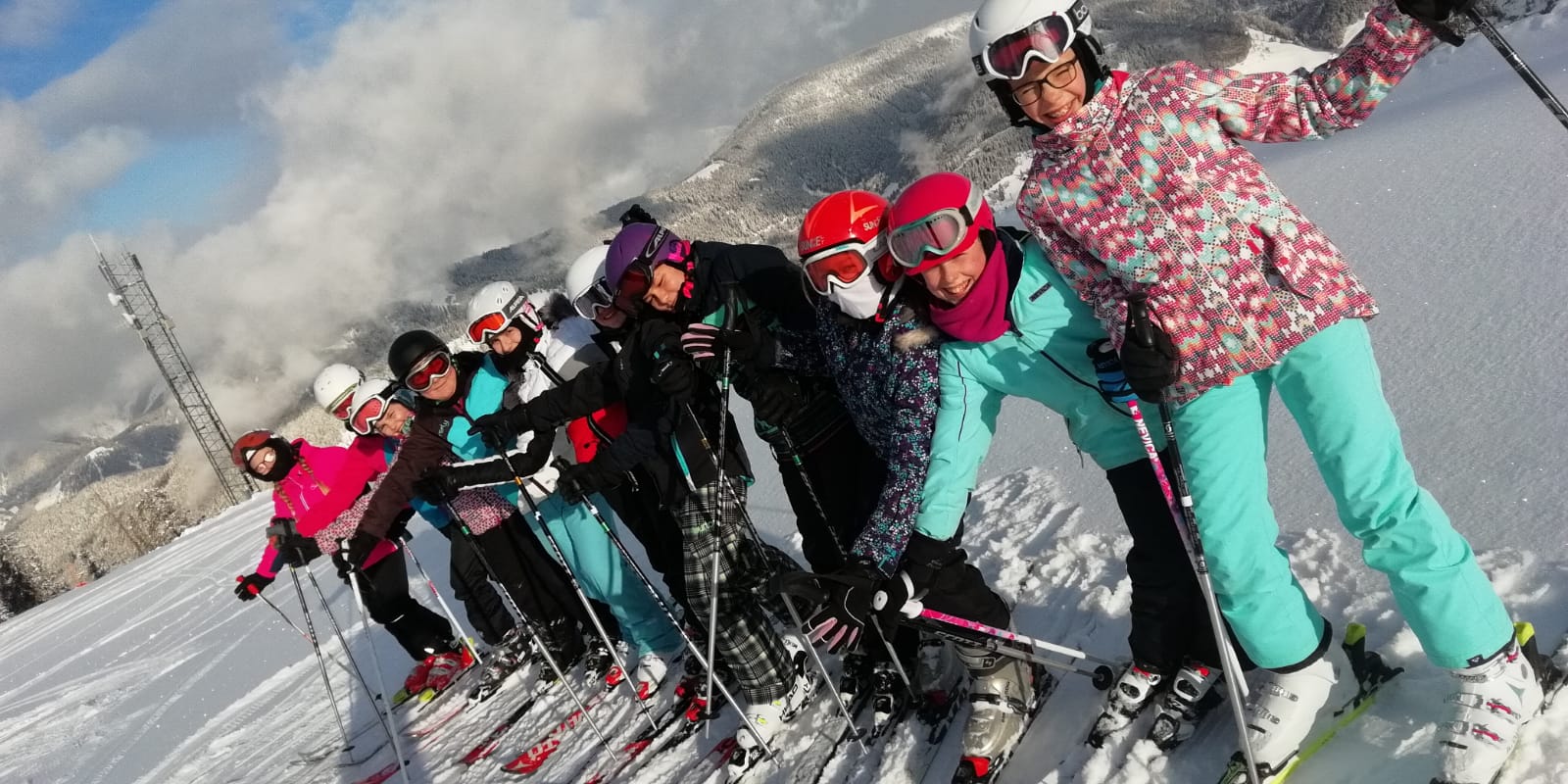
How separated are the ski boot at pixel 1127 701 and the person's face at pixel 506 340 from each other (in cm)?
302

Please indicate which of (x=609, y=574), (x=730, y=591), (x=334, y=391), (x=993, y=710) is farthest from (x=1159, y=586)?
(x=334, y=391)

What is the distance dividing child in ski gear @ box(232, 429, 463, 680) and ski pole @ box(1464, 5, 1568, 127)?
17.8 feet

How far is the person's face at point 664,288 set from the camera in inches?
129

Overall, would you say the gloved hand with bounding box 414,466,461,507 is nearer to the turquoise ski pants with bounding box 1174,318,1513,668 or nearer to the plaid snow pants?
the plaid snow pants

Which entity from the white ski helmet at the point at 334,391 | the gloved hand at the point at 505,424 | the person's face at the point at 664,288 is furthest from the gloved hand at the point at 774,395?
the white ski helmet at the point at 334,391

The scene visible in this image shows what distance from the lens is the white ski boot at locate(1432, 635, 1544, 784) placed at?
1.85 metres

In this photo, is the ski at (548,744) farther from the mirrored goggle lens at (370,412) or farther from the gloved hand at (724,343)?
the gloved hand at (724,343)

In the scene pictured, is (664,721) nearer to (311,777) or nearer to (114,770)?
(311,777)

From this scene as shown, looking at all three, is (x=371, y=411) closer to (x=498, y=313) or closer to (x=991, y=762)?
(x=498, y=313)

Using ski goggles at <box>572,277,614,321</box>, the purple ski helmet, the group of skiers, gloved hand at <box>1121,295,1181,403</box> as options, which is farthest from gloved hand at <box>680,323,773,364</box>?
gloved hand at <box>1121,295,1181,403</box>

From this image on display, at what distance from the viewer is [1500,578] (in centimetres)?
249

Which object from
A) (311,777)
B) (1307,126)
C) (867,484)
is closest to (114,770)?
(311,777)

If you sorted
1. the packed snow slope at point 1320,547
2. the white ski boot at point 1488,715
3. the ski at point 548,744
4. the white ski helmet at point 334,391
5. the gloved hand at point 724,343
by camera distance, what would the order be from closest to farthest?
1. the white ski boot at point 1488,715
2. the packed snow slope at point 1320,547
3. the gloved hand at point 724,343
4. the ski at point 548,744
5. the white ski helmet at point 334,391

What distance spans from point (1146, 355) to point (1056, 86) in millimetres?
690
